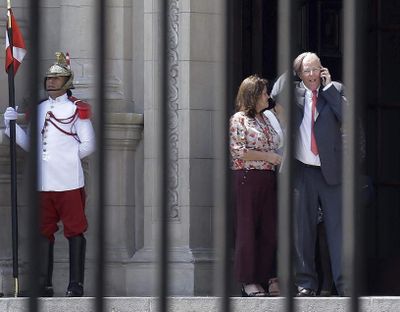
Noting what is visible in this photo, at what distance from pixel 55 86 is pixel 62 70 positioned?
404 millimetres

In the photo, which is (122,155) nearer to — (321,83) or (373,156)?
(373,156)

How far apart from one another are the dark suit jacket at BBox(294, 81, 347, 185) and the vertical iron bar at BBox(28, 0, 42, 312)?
4.69 m

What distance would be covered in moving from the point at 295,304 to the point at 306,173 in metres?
6.15

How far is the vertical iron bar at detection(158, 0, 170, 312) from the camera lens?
2.50m

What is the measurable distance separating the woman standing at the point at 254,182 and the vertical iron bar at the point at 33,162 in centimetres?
585

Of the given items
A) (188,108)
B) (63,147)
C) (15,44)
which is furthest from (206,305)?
(188,108)

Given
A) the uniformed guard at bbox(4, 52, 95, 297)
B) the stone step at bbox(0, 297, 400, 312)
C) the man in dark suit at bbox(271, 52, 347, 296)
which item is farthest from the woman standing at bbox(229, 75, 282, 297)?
the stone step at bbox(0, 297, 400, 312)

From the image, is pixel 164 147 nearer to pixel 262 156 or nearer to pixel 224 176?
pixel 224 176

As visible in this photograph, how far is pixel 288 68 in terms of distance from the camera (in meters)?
2.56

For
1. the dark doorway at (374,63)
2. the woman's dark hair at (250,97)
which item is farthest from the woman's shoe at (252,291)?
the dark doorway at (374,63)

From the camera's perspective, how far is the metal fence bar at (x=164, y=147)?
250 cm

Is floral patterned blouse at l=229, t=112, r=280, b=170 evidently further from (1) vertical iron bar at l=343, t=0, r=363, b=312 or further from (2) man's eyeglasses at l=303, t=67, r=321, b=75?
(1) vertical iron bar at l=343, t=0, r=363, b=312

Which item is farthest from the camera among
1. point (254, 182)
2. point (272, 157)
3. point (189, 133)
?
point (189, 133)

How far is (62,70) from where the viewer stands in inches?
400
